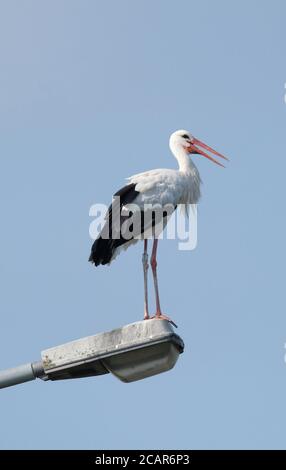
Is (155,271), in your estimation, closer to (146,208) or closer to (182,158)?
(146,208)

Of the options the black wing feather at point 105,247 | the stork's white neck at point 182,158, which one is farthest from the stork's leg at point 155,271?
the stork's white neck at point 182,158

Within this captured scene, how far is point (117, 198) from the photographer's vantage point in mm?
11555

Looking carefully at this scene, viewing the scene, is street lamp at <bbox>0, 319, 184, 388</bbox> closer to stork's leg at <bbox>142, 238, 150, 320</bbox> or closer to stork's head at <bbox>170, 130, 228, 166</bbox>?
stork's leg at <bbox>142, 238, 150, 320</bbox>

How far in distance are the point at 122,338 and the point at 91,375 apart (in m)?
0.37

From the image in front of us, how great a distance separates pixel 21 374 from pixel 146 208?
601cm

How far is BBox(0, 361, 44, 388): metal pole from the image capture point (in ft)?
19.1

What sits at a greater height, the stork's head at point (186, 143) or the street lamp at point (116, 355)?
the stork's head at point (186, 143)

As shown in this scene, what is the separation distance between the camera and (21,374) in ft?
19.4

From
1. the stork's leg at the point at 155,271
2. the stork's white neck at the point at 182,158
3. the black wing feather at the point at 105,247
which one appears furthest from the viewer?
the stork's white neck at the point at 182,158

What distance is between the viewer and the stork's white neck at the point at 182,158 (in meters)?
12.9

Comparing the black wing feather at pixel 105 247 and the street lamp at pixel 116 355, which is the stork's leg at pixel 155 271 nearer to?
the black wing feather at pixel 105 247

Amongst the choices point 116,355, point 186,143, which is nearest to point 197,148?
point 186,143
